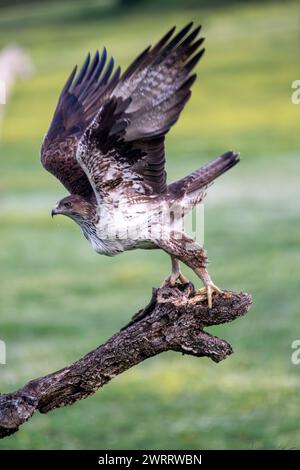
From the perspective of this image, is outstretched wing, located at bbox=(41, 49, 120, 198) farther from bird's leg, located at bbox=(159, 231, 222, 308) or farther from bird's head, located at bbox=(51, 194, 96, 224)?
bird's leg, located at bbox=(159, 231, 222, 308)

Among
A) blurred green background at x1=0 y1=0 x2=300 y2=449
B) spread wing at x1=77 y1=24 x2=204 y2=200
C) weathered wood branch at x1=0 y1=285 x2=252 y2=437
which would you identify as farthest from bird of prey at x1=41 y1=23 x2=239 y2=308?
blurred green background at x1=0 y1=0 x2=300 y2=449

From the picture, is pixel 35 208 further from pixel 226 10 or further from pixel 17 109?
pixel 226 10

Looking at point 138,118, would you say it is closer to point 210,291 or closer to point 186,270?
point 210,291

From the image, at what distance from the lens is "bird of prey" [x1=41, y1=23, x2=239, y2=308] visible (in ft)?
17.0

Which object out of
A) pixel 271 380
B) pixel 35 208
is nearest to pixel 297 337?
pixel 271 380

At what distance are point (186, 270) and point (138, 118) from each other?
10.2 meters

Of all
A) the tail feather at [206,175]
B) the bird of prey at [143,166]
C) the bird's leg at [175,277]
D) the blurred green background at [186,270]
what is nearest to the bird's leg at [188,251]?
the bird of prey at [143,166]

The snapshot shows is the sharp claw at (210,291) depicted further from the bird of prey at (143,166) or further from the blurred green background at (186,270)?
the blurred green background at (186,270)

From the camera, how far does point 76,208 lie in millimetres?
5367

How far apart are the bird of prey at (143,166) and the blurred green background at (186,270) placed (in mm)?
3767

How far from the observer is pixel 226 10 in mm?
40500
